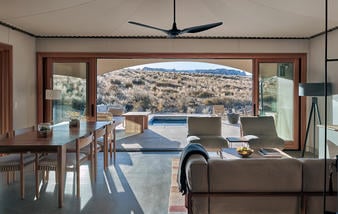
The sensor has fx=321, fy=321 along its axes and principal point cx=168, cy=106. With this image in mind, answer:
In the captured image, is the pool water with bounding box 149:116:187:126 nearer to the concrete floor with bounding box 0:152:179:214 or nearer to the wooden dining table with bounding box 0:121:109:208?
the concrete floor with bounding box 0:152:179:214

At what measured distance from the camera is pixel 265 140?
5.72 metres

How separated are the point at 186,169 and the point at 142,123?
7362 mm

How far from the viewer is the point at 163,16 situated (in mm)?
5406

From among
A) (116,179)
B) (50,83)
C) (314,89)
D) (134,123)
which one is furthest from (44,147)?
(134,123)

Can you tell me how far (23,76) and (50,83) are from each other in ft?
2.28

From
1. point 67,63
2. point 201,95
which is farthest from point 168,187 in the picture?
point 201,95

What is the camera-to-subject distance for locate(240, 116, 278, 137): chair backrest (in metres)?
6.27

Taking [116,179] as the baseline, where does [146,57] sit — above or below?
above

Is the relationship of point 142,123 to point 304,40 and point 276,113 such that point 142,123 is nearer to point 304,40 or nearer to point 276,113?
point 276,113

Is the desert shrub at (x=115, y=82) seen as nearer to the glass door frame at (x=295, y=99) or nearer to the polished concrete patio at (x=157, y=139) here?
the polished concrete patio at (x=157, y=139)

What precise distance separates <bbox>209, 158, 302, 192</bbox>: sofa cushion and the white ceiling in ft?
9.29

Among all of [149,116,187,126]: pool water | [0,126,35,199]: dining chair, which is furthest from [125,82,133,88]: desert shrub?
[0,126,35,199]: dining chair

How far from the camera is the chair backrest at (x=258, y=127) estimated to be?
6273 millimetres

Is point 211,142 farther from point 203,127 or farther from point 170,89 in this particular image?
point 170,89
